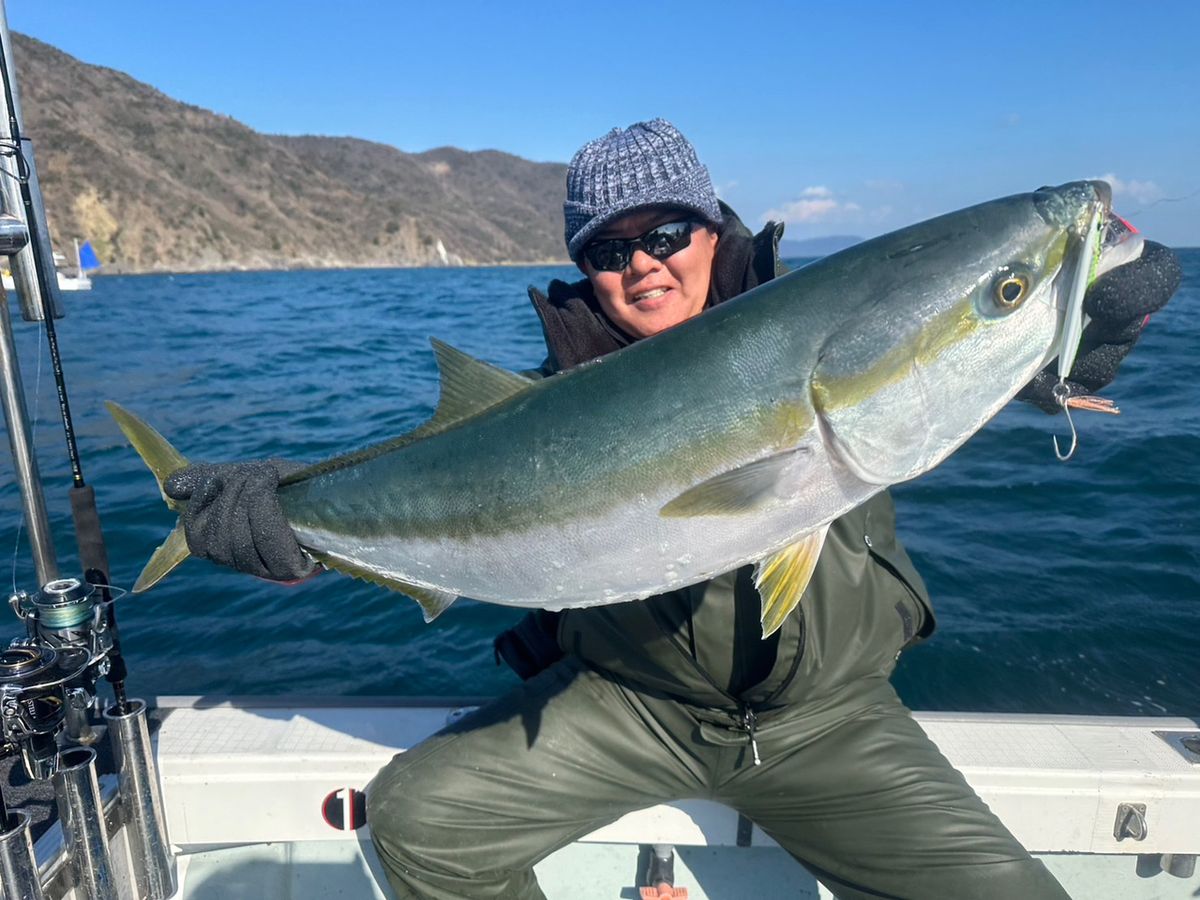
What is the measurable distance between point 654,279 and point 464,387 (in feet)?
3.90

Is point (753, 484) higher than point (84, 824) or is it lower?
higher

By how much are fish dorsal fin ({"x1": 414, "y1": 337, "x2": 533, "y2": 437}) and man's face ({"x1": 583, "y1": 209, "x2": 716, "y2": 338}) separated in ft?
3.33

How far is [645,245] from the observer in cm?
351

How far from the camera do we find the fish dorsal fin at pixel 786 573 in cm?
236

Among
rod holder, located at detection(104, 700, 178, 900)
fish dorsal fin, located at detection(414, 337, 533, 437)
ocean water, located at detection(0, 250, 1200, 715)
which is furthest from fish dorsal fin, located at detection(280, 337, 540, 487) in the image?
ocean water, located at detection(0, 250, 1200, 715)

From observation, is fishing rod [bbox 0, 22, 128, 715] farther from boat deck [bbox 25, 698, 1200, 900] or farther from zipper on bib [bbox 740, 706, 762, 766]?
zipper on bib [bbox 740, 706, 762, 766]

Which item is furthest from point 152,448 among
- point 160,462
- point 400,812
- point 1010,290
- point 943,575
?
point 943,575

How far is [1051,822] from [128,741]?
372cm

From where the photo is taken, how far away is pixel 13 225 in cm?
314

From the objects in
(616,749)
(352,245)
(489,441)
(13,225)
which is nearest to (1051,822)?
(616,749)

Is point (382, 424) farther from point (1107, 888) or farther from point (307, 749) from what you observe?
point (1107, 888)

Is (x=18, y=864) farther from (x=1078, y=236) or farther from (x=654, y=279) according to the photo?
(x=1078, y=236)

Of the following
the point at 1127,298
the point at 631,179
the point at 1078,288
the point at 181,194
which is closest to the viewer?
the point at 1078,288

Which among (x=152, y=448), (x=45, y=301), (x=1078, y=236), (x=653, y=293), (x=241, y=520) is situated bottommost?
(x=241, y=520)
